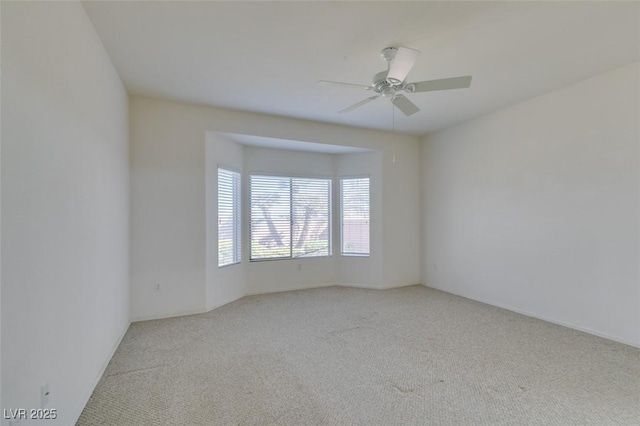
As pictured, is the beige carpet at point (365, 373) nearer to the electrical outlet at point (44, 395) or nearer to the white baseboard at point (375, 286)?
the electrical outlet at point (44, 395)

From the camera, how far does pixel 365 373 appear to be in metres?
2.52

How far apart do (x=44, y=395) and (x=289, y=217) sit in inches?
159

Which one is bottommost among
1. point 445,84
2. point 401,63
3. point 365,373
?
point 365,373

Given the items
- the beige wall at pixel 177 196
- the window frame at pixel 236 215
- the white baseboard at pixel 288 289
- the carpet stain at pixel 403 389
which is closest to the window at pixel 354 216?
the white baseboard at pixel 288 289

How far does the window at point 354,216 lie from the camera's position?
18.3 feet

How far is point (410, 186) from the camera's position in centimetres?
569

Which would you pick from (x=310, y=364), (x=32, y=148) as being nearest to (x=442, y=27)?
(x=32, y=148)

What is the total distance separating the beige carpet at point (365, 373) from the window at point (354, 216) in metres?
1.82

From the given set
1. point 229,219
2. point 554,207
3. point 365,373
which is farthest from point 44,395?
point 554,207

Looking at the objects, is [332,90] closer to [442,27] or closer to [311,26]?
[311,26]

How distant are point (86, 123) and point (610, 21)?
13.6 feet

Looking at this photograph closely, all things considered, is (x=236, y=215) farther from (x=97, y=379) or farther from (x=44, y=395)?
(x=44, y=395)

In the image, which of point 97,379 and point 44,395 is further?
point 97,379

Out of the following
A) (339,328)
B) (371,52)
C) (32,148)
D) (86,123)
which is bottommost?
(339,328)
